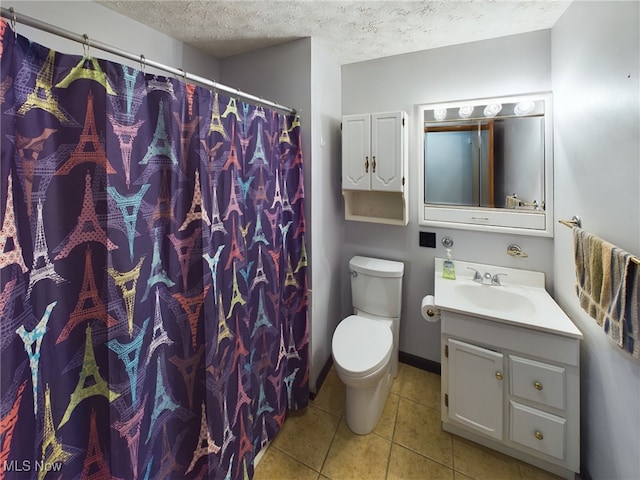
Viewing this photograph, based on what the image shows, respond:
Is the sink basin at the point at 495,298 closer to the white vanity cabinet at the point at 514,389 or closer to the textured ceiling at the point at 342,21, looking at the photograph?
the white vanity cabinet at the point at 514,389

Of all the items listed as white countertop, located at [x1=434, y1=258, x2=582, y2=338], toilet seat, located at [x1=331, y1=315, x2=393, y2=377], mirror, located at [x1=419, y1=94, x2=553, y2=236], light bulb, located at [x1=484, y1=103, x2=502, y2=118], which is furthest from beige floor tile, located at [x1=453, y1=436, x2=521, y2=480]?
light bulb, located at [x1=484, y1=103, x2=502, y2=118]

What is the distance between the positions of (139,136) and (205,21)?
43.2 inches

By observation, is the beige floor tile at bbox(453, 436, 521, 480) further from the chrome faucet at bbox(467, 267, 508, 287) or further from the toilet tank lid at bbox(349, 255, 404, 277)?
the toilet tank lid at bbox(349, 255, 404, 277)

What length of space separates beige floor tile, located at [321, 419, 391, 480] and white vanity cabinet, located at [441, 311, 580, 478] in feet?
1.42

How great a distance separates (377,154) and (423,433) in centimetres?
176

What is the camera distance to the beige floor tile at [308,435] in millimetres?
1580

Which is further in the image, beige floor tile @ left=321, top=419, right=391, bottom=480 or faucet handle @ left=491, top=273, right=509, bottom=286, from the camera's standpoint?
faucet handle @ left=491, top=273, right=509, bottom=286

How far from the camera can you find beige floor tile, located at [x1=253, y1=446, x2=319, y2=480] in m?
1.47

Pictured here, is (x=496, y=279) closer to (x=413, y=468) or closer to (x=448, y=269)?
(x=448, y=269)

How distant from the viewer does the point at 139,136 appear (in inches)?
37.6

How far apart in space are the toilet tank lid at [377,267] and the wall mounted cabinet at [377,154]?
30 centimetres

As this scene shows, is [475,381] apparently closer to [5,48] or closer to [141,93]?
[141,93]

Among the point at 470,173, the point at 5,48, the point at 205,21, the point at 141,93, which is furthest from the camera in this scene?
the point at 470,173

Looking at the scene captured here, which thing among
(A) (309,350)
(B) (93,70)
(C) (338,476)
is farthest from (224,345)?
(B) (93,70)
